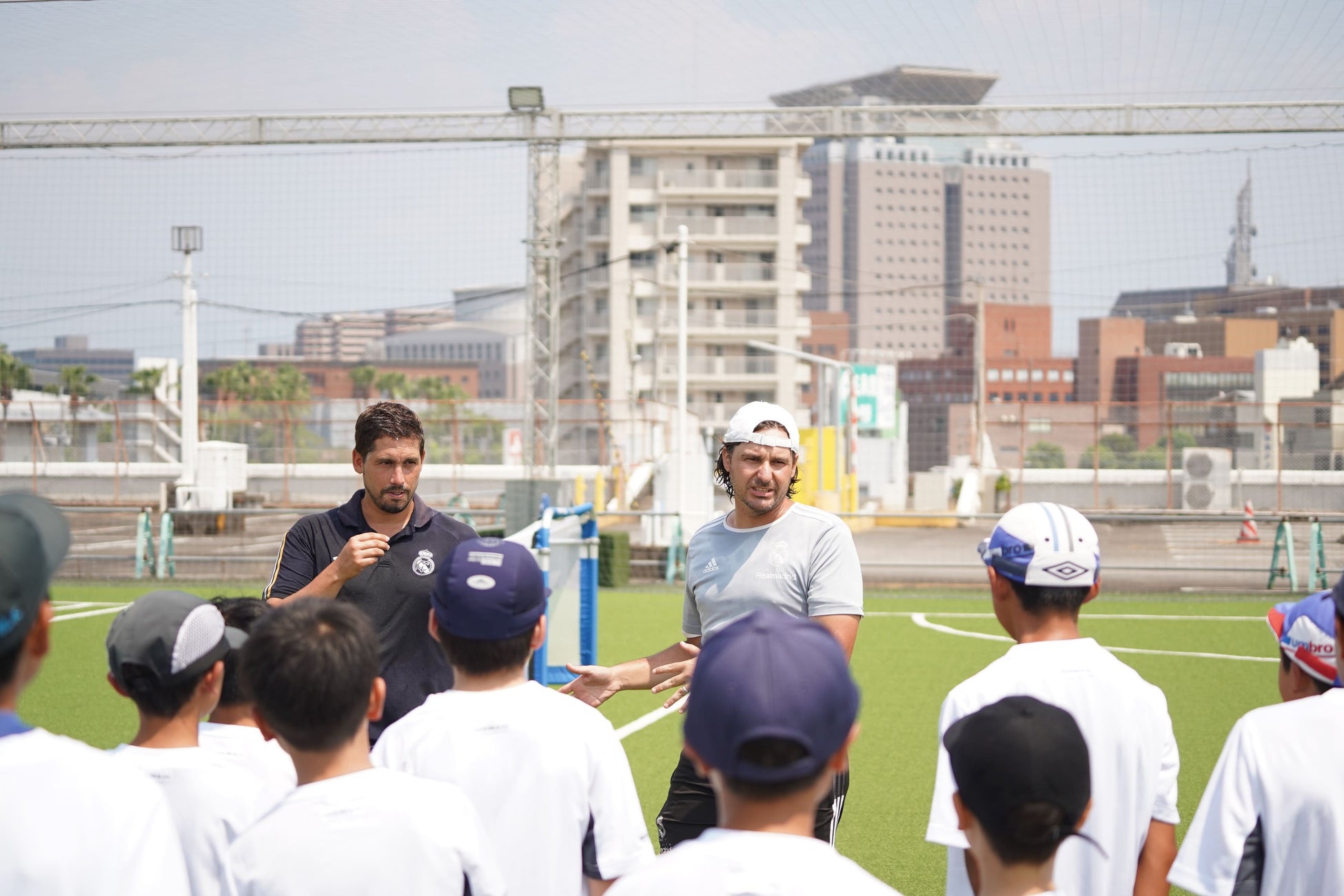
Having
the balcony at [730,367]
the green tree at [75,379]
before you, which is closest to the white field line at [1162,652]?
the green tree at [75,379]

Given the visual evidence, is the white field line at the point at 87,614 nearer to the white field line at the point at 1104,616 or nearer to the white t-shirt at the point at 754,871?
the white field line at the point at 1104,616

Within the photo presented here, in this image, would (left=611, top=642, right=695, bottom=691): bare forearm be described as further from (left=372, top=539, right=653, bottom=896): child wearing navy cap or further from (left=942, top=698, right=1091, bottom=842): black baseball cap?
(left=942, top=698, right=1091, bottom=842): black baseball cap

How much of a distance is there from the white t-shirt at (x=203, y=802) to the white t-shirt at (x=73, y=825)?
0.70 metres

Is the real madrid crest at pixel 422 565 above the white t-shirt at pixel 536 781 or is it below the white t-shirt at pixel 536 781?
above

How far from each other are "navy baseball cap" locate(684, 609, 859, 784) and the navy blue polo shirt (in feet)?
7.99

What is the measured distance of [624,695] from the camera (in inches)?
425

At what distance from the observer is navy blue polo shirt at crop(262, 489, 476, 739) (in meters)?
4.22

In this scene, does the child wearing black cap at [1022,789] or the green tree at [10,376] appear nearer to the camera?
the child wearing black cap at [1022,789]

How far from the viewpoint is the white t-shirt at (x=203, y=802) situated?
8.49 ft

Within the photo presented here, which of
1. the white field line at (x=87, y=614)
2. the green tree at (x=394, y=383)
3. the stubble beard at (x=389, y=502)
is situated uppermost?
the green tree at (x=394, y=383)

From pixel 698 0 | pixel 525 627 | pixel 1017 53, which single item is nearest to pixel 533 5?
pixel 698 0

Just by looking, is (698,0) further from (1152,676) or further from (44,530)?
(44,530)

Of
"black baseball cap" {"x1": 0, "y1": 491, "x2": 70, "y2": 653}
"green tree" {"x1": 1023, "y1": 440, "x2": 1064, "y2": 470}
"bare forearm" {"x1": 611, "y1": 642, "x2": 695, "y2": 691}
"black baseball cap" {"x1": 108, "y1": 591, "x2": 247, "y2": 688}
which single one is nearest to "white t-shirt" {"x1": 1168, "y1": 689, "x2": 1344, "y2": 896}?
"bare forearm" {"x1": 611, "y1": 642, "x2": 695, "y2": 691}

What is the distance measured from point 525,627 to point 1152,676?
9721 mm
